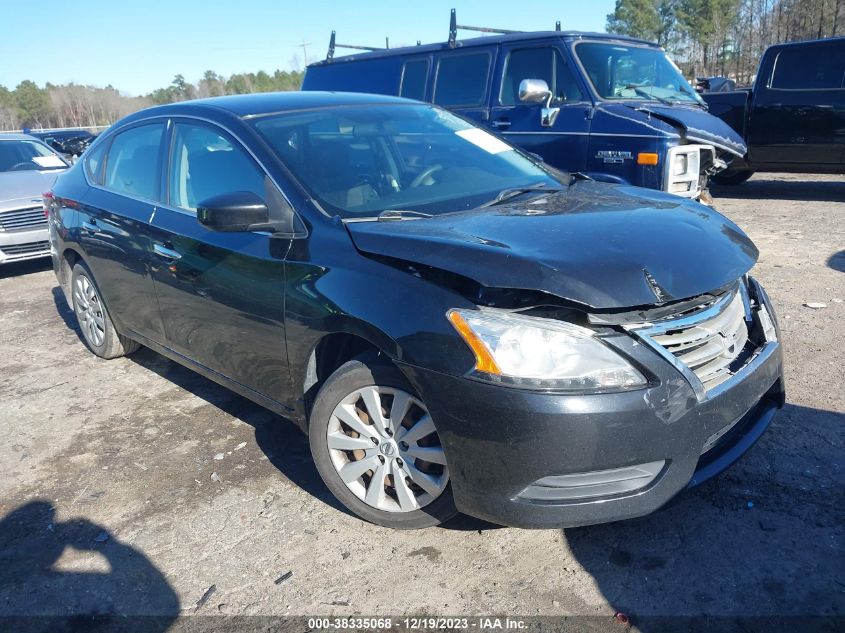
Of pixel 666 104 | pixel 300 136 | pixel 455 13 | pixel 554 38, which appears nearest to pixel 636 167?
pixel 666 104

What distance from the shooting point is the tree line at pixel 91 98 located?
81125mm

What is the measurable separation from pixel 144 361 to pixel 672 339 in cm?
400

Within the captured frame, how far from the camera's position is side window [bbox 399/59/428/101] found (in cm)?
815

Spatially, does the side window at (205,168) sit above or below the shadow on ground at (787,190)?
above

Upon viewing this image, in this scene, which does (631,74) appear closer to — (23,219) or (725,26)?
(23,219)

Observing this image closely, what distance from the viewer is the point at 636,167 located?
20.5 feet

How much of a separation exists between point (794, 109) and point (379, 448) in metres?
9.55

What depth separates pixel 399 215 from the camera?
304 centimetres

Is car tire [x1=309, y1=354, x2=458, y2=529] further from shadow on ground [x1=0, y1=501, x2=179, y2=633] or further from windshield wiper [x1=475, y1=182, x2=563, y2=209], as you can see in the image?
windshield wiper [x1=475, y1=182, x2=563, y2=209]

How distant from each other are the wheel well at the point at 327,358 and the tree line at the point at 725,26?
26.1 metres

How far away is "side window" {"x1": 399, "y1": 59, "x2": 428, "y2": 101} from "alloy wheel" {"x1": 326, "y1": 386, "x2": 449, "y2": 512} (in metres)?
6.04

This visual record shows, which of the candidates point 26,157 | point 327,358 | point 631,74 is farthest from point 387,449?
point 26,157

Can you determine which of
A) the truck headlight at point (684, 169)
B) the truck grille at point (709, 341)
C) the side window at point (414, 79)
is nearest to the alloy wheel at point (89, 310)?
the truck grille at point (709, 341)

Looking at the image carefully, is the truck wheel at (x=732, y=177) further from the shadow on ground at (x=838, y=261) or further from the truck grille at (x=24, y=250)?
the truck grille at (x=24, y=250)
